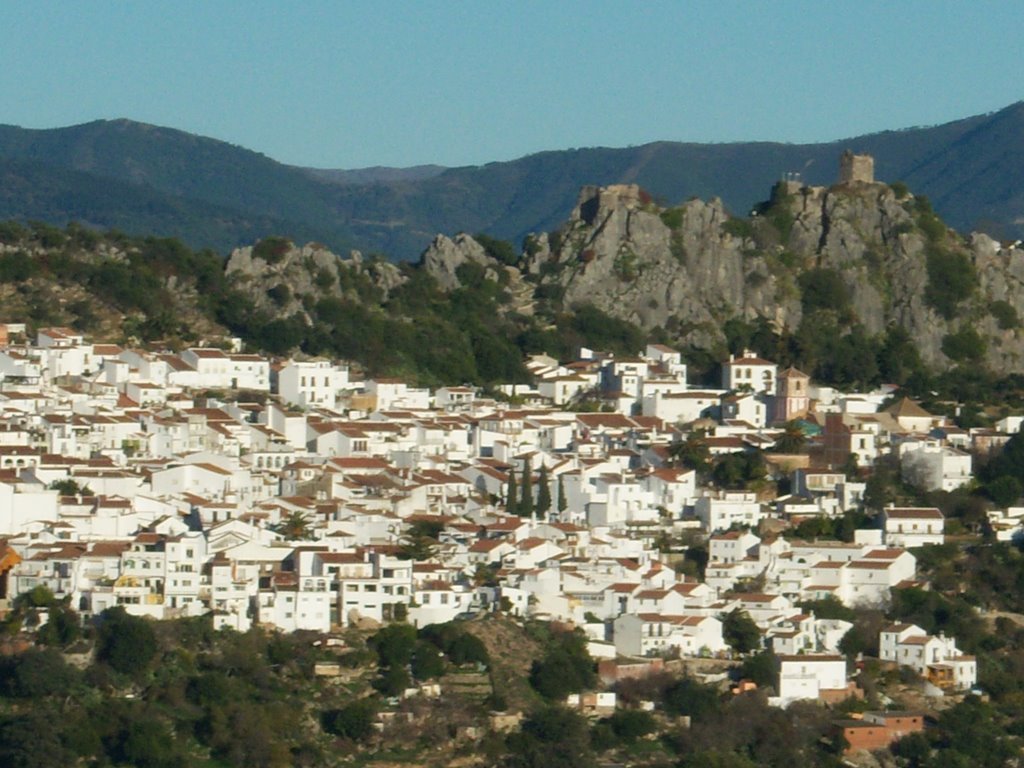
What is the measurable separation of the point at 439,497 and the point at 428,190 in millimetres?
147196

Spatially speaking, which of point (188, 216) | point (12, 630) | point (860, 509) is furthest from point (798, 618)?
point (188, 216)

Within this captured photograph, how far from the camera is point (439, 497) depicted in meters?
53.3

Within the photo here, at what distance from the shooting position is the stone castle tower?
80.5 metres

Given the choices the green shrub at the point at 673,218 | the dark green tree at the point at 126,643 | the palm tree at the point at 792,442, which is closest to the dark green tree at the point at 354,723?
the dark green tree at the point at 126,643

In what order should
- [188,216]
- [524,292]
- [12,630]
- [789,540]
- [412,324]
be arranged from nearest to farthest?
[12,630] < [789,540] < [412,324] < [524,292] < [188,216]

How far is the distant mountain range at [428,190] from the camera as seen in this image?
149 metres

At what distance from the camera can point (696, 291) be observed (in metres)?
75.9

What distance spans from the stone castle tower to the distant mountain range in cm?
6136

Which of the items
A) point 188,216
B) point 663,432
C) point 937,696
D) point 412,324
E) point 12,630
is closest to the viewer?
Result: point 12,630

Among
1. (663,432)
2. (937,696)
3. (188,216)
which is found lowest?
(937,696)

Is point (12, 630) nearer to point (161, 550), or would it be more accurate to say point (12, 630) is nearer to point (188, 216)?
point (161, 550)

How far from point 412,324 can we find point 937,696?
27.0 m

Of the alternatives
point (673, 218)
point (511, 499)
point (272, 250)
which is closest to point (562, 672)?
point (511, 499)

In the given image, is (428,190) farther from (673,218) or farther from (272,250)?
(272,250)
